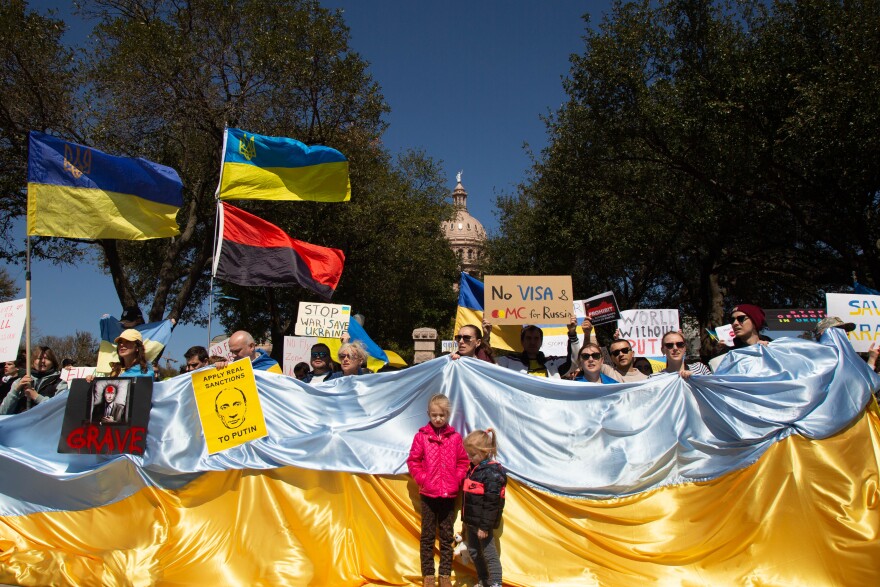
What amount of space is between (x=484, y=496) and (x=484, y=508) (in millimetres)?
79

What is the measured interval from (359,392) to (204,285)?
18.6m

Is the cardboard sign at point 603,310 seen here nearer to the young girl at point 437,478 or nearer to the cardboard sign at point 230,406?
the young girl at point 437,478

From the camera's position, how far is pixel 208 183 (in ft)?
57.6

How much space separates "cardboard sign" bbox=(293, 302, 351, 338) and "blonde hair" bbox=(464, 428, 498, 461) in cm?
869

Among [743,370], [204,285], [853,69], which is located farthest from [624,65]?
[204,285]

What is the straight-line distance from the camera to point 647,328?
13016 millimetres

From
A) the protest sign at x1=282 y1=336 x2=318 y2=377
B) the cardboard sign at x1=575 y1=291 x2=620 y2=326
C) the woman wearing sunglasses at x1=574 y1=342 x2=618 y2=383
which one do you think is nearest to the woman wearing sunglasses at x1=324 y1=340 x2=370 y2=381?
the woman wearing sunglasses at x1=574 y1=342 x2=618 y2=383

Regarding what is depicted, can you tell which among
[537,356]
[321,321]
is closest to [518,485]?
[537,356]

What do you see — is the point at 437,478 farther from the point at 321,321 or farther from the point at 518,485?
the point at 321,321

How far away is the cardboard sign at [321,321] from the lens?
13609mm

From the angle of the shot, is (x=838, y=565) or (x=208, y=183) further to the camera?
(x=208, y=183)

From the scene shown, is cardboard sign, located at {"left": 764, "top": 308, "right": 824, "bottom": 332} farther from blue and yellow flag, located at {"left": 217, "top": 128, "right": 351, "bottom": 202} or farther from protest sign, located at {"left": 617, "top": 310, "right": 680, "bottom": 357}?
blue and yellow flag, located at {"left": 217, "top": 128, "right": 351, "bottom": 202}

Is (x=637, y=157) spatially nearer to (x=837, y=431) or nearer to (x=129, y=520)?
(x=837, y=431)

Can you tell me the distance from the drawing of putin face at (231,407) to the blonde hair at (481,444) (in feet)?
5.97
